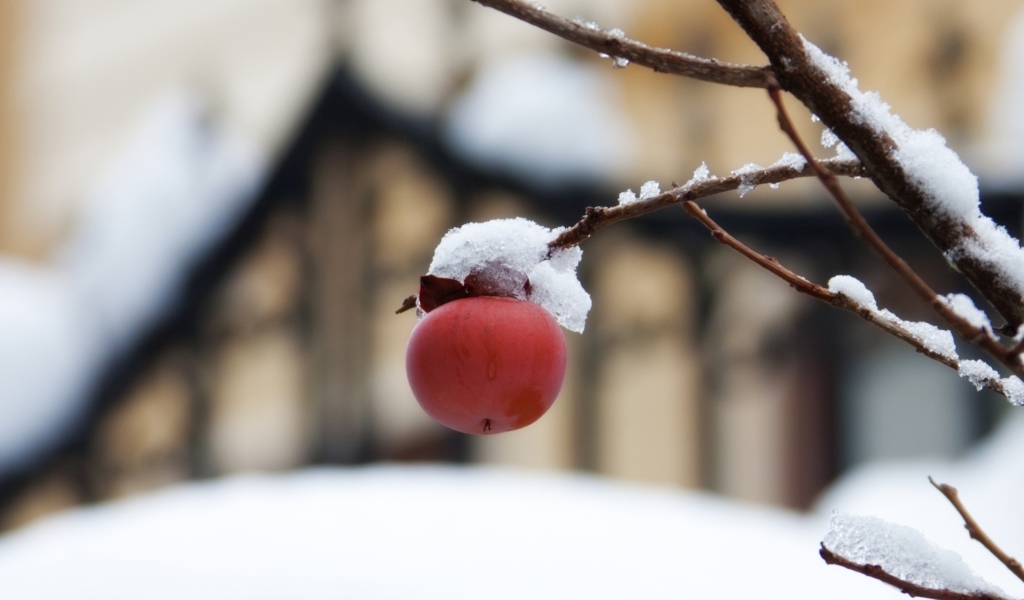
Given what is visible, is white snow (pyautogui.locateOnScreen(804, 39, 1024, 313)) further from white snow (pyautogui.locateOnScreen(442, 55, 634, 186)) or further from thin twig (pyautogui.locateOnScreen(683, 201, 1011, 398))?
white snow (pyautogui.locateOnScreen(442, 55, 634, 186))

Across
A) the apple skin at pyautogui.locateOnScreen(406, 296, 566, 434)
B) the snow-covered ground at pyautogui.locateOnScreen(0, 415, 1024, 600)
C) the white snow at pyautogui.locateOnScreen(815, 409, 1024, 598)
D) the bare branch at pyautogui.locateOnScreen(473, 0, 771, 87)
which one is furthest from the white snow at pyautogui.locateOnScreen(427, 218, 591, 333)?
the white snow at pyautogui.locateOnScreen(815, 409, 1024, 598)

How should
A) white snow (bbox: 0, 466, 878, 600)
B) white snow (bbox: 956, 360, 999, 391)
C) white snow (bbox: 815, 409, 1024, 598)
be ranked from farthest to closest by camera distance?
white snow (bbox: 815, 409, 1024, 598) < white snow (bbox: 0, 466, 878, 600) < white snow (bbox: 956, 360, 999, 391)

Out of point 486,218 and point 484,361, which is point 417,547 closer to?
point 484,361

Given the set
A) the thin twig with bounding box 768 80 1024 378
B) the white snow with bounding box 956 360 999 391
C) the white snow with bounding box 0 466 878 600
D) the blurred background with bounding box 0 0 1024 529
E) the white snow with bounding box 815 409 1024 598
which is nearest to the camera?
the thin twig with bounding box 768 80 1024 378

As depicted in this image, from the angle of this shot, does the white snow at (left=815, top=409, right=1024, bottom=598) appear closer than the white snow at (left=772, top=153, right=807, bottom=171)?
No

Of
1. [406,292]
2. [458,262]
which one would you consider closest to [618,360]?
[406,292]

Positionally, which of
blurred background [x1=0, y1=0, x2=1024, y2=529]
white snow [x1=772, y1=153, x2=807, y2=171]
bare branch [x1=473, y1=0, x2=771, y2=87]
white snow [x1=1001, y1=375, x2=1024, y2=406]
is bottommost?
white snow [x1=1001, y1=375, x2=1024, y2=406]

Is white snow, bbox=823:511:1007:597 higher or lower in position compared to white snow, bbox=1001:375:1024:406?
lower
